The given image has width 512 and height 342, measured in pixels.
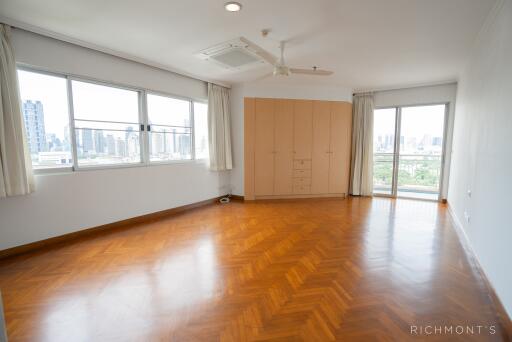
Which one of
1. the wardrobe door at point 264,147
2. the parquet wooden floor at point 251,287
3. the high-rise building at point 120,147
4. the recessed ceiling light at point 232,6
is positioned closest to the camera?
the parquet wooden floor at point 251,287

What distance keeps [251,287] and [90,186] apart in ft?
8.74

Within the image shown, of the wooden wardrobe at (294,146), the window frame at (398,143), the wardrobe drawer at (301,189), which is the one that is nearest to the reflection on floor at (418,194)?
the window frame at (398,143)

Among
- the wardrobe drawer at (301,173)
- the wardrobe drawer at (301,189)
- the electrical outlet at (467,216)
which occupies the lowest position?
the wardrobe drawer at (301,189)

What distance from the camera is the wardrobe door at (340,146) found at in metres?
5.36

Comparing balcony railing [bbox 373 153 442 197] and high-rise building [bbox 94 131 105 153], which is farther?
balcony railing [bbox 373 153 442 197]

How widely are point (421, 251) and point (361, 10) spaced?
8.78ft

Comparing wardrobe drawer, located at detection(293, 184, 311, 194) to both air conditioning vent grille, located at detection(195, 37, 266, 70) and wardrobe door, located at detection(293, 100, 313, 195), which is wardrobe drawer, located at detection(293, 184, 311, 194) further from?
air conditioning vent grille, located at detection(195, 37, 266, 70)

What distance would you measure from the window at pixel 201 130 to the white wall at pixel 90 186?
0.29 metres

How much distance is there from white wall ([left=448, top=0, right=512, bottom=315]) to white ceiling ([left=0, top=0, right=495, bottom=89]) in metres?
0.39

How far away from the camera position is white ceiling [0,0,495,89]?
7.36 feet

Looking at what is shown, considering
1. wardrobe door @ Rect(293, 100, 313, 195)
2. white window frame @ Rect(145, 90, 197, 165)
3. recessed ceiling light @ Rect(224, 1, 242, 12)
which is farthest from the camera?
wardrobe door @ Rect(293, 100, 313, 195)

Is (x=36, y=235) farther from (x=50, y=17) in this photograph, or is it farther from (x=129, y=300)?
(x=50, y=17)

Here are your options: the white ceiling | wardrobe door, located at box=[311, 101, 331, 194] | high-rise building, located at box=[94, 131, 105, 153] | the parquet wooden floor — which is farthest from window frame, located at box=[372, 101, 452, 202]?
high-rise building, located at box=[94, 131, 105, 153]

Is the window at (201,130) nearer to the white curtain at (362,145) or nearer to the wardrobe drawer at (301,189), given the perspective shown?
the wardrobe drawer at (301,189)
